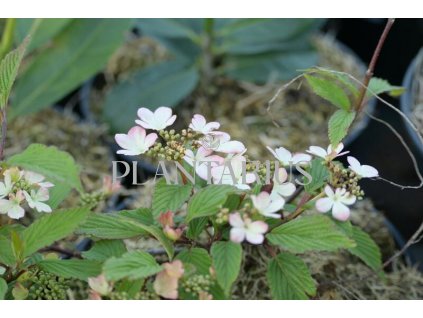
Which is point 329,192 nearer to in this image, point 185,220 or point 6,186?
point 185,220

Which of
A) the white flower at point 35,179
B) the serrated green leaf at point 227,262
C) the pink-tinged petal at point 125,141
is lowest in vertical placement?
the white flower at point 35,179

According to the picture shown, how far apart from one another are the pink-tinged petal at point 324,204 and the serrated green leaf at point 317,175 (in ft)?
0.14

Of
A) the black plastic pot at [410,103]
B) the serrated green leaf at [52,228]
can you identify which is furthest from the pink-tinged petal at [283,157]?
the black plastic pot at [410,103]

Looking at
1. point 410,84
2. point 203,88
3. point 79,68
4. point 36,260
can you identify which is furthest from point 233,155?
point 203,88

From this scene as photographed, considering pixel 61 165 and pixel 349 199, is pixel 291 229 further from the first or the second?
→ pixel 61 165

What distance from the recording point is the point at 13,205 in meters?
0.78

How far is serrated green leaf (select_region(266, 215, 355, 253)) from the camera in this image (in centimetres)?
71

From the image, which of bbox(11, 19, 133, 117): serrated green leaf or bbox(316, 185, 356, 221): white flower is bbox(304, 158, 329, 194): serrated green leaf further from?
bbox(11, 19, 133, 117): serrated green leaf

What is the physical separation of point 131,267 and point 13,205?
17 centimetres

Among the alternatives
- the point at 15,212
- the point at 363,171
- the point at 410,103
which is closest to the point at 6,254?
the point at 15,212

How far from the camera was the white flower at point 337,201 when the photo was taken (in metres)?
0.73

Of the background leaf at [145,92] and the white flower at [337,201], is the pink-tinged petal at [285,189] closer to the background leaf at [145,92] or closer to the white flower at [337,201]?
the white flower at [337,201]

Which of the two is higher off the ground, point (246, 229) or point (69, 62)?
point (246, 229)

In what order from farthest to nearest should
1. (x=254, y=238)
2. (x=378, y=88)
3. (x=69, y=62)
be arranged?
1. (x=69, y=62)
2. (x=378, y=88)
3. (x=254, y=238)
